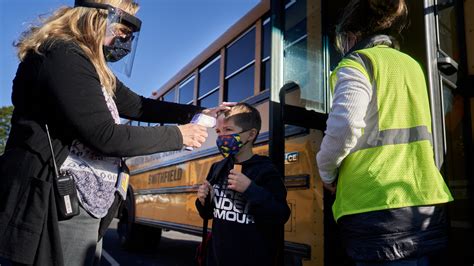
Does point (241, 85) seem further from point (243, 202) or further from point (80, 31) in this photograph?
point (80, 31)

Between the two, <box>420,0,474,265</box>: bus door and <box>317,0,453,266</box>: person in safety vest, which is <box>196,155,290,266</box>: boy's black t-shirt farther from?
<box>420,0,474,265</box>: bus door

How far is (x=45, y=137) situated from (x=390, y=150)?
102 cm

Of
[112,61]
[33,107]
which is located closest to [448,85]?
[112,61]

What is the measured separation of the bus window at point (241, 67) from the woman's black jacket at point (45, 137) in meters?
2.08

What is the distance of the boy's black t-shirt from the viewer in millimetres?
1646

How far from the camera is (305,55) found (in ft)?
7.63

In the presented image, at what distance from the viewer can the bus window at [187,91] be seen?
4.48 m

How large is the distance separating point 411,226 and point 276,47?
125 centimetres

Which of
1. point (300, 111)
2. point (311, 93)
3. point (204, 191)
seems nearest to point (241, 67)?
point (311, 93)

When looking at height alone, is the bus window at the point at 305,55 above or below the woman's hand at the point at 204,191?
above

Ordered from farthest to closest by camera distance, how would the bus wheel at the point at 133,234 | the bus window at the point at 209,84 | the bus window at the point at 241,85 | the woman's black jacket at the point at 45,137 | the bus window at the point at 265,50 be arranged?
the bus wheel at the point at 133,234 < the bus window at the point at 209,84 < the bus window at the point at 241,85 < the bus window at the point at 265,50 < the woman's black jacket at the point at 45,137

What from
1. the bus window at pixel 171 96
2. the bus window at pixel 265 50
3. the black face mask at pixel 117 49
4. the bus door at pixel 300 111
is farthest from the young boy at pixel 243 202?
the bus window at pixel 171 96

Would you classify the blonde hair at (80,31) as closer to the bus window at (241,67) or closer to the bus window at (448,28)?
the bus window at (448,28)

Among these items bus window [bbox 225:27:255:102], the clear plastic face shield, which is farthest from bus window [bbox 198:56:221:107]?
the clear plastic face shield
